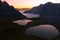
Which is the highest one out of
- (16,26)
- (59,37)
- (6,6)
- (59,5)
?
(59,5)

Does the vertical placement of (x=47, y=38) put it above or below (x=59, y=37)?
below

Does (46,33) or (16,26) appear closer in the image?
(46,33)

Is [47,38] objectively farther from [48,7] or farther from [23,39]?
[48,7]

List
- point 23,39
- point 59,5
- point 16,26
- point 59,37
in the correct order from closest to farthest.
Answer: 1. point 23,39
2. point 59,37
3. point 16,26
4. point 59,5

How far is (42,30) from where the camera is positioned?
32.4 m

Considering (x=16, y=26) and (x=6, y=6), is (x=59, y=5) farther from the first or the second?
(x=16, y=26)

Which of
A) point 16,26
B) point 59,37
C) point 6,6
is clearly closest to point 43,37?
point 59,37

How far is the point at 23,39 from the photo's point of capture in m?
37.9

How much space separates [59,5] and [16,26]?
13797 cm

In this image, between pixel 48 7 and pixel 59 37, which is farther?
pixel 48 7

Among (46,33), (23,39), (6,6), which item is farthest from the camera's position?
(6,6)

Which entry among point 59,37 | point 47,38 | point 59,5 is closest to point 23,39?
point 47,38

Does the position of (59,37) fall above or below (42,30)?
above

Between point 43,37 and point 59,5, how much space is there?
515 feet
